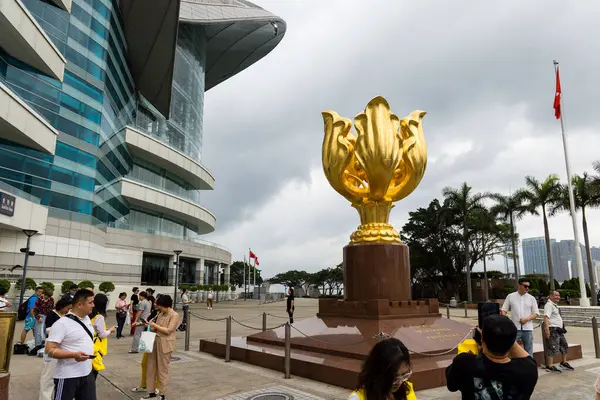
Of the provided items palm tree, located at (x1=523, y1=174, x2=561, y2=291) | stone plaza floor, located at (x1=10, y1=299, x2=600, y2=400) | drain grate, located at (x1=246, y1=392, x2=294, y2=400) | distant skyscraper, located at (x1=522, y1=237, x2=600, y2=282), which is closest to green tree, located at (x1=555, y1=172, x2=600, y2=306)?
palm tree, located at (x1=523, y1=174, x2=561, y2=291)

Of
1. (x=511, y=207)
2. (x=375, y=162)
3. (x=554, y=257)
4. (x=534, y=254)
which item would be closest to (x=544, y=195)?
(x=511, y=207)

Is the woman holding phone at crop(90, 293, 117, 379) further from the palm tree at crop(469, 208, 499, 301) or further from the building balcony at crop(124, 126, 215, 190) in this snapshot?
the palm tree at crop(469, 208, 499, 301)

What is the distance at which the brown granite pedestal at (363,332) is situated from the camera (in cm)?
660

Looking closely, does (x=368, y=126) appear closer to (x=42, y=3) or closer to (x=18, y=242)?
(x=18, y=242)

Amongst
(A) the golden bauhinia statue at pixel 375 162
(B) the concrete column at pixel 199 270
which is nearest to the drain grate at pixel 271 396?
(A) the golden bauhinia statue at pixel 375 162

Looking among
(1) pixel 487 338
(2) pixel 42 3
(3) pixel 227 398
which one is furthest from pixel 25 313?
(2) pixel 42 3

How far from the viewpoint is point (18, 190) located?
788 inches

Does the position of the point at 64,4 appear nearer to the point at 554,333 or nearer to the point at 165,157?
the point at 165,157

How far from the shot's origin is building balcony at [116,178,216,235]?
30797 mm

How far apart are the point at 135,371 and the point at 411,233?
37.2 meters

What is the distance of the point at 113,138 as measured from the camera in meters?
29.5

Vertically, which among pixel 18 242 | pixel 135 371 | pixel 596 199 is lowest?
pixel 135 371

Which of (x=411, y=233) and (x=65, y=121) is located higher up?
(x=65, y=121)

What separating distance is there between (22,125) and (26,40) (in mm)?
3966
